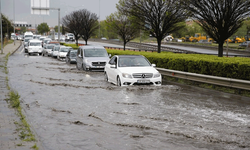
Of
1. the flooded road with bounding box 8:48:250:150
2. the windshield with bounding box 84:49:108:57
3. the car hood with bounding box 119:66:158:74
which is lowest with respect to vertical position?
the flooded road with bounding box 8:48:250:150

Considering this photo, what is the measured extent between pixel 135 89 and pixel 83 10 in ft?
181

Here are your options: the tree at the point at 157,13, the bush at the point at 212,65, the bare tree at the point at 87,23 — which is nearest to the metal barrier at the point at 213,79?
the bush at the point at 212,65

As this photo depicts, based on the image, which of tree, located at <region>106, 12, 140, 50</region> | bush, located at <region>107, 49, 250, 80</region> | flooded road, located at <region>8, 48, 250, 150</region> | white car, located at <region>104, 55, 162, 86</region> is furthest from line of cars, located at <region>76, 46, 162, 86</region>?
tree, located at <region>106, 12, 140, 50</region>

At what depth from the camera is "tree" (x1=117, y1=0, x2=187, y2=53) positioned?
30.9 metres

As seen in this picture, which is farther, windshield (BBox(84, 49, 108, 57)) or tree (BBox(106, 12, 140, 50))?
tree (BBox(106, 12, 140, 50))

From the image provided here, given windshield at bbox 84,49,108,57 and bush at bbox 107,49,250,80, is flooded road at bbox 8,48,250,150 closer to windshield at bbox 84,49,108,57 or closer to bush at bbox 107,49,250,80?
bush at bbox 107,49,250,80

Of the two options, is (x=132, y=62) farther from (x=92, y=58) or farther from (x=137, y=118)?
(x=92, y=58)

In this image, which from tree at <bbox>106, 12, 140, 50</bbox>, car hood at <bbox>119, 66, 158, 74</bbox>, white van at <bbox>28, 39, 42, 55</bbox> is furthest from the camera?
white van at <bbox>28, 39, 42, 55</bbox>

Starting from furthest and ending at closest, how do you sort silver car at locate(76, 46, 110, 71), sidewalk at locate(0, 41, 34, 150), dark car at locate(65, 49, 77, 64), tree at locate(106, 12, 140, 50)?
tree at locate(106, 12, 140, 50) < dark car at locate(65, 49, 77, 64) < silver car at locate(76, 46, 110, 71) < sidewalk at locate(0, 41, 34, 150)

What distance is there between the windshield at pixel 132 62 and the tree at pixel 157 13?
14495 mm

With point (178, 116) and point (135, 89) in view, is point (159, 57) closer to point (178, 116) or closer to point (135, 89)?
point (135, 89)

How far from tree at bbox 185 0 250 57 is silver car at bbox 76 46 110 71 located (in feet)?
20.4

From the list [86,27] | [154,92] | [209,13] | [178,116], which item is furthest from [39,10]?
[178,116]

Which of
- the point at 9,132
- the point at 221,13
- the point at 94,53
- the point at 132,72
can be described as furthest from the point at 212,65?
the point at 9,132
